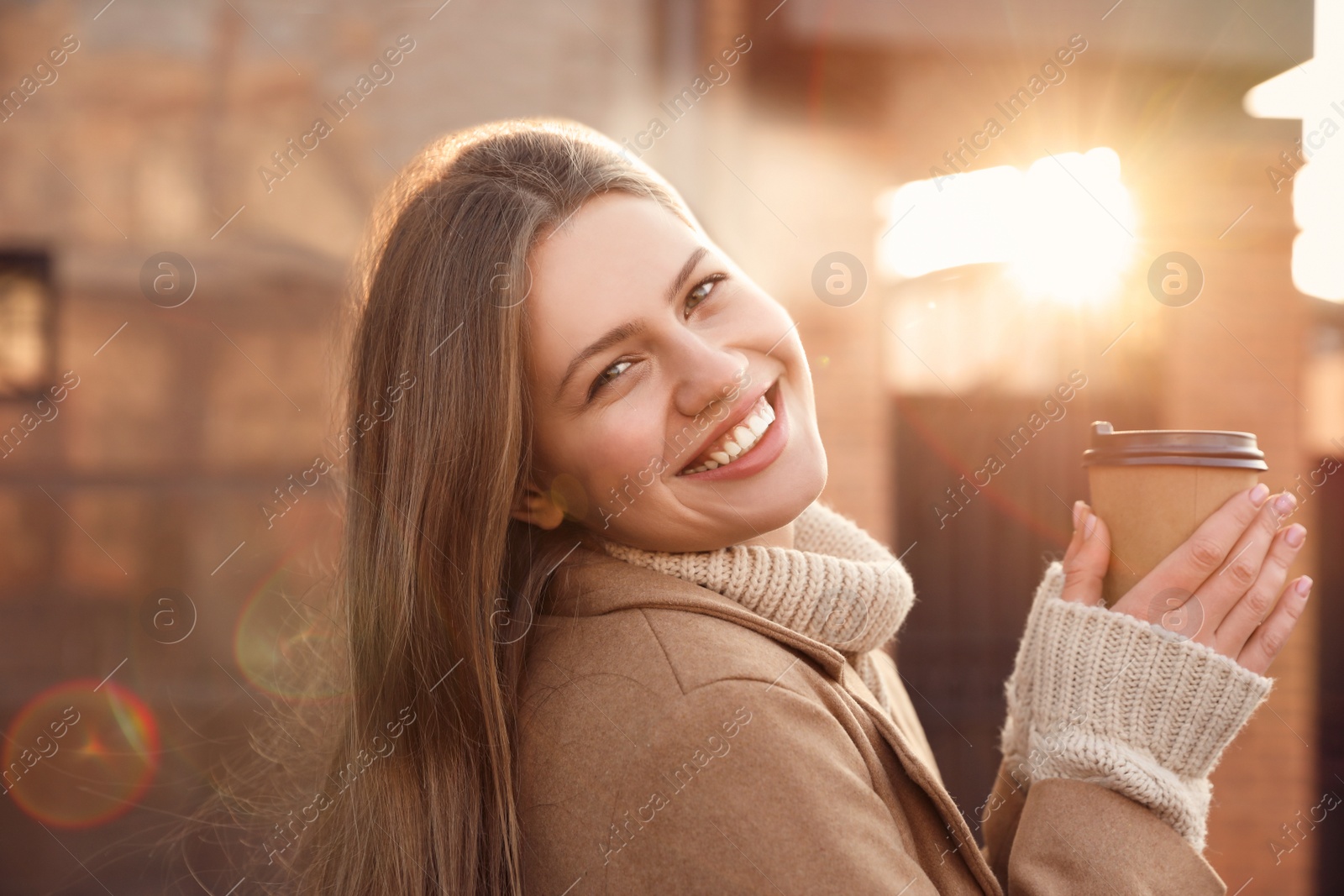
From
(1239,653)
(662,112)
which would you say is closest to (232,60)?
(662,112)

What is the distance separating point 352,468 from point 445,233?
44 centimetres

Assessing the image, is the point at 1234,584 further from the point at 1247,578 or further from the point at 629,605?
the point at 629,605

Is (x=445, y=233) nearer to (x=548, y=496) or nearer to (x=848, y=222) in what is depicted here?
(x=548, y=496)

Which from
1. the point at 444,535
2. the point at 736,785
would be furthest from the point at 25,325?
the point at 736,785

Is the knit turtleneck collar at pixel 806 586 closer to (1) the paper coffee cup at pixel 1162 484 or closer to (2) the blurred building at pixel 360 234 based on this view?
(1) the paper coffee cup at pixel 1162 484

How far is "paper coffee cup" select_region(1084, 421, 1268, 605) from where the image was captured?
53.1 inches

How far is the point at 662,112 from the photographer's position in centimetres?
419

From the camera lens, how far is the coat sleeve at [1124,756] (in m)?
1.23

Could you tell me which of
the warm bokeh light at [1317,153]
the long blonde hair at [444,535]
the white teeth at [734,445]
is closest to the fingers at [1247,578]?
the white teeth at [734,445]

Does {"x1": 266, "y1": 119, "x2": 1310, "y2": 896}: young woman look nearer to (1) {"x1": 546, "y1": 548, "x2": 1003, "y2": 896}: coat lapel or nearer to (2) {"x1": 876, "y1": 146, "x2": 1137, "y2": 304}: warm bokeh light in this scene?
(1) {"x1": 546, "y1": 548, "x2": 1003, "y2": 896}: coat lapel

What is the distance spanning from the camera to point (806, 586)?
140 cm

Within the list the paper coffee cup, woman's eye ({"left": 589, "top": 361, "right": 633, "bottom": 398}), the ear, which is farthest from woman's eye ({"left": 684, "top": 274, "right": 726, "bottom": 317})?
the paper coffee cup

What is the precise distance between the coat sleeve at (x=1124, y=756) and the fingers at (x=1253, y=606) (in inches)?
1.6

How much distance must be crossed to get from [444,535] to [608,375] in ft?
1.21
